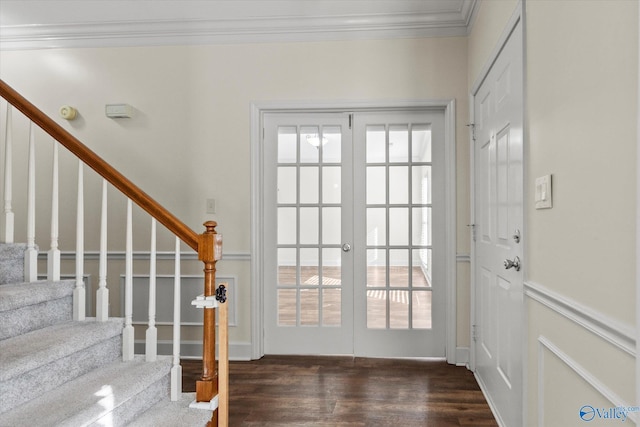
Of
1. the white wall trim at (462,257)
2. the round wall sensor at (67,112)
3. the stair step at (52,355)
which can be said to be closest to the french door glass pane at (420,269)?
the white wall trim at (462,257)

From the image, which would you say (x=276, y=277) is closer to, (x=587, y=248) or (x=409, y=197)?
(x=409, y=197)

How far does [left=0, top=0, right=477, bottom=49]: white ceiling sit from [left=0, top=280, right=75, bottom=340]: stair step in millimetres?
2064

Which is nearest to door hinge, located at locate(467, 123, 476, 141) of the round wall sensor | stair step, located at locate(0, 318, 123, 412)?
stair step, located at locate(0, 318, 123, 412)

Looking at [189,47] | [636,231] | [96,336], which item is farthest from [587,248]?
[189,47]

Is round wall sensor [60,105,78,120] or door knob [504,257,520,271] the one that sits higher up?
round wall sensor [60,105,78,120]

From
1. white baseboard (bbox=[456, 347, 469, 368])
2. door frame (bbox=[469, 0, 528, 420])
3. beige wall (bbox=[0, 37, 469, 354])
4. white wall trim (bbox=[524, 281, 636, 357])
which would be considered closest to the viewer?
white wall trim (bbox=[524, 281, 636, 357])

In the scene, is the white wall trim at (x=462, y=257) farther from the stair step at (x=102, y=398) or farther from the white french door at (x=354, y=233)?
the stair step at (x=102, y=398)

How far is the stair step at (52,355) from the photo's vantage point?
174 cm

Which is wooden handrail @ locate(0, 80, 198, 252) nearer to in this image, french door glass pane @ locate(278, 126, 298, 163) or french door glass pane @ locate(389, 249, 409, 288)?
french door glass pane @ locate(278, 126, 298, 163)

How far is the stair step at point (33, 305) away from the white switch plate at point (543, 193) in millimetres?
2278

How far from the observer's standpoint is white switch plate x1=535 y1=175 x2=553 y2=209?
1590 mm

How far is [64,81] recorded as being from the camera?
358 centimetres

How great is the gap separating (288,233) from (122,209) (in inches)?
51.9

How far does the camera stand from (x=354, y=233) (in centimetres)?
349
